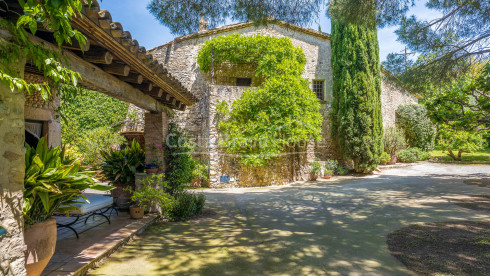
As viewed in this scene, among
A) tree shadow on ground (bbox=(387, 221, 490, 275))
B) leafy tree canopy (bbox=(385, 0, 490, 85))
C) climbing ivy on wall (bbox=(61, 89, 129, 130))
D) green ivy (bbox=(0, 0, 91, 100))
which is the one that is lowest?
tree shadow on ground (bbox=(387, 221, 490, 275))

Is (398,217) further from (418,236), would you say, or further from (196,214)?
(196,214)

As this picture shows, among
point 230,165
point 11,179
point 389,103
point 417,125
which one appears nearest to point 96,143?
point 230,165

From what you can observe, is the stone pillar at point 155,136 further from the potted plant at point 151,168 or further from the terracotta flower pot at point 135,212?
the terracotta flower pot at point 135,212

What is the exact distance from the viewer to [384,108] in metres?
14.6

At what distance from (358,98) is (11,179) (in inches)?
481

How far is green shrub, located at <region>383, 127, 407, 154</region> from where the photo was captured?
1367cm

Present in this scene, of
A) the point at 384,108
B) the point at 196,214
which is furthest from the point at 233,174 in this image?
the point at 384,108

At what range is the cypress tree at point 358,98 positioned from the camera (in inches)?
462

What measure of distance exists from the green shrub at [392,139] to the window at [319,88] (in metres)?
→ 3.94

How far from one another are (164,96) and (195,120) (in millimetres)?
5982

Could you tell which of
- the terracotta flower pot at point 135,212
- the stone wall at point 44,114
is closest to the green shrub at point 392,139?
the terracotta flower pot at point 135,212

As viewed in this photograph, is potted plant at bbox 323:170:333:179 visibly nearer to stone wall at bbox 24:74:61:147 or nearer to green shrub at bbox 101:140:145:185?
green shrub at bbox 101:140:145:185

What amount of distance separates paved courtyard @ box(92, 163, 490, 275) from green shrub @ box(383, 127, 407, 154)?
6.07 metres

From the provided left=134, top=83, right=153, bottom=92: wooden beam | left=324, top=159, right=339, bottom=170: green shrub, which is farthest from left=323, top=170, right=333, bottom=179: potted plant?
left=134, top=83, right=153, bottom=92: wooden beam
